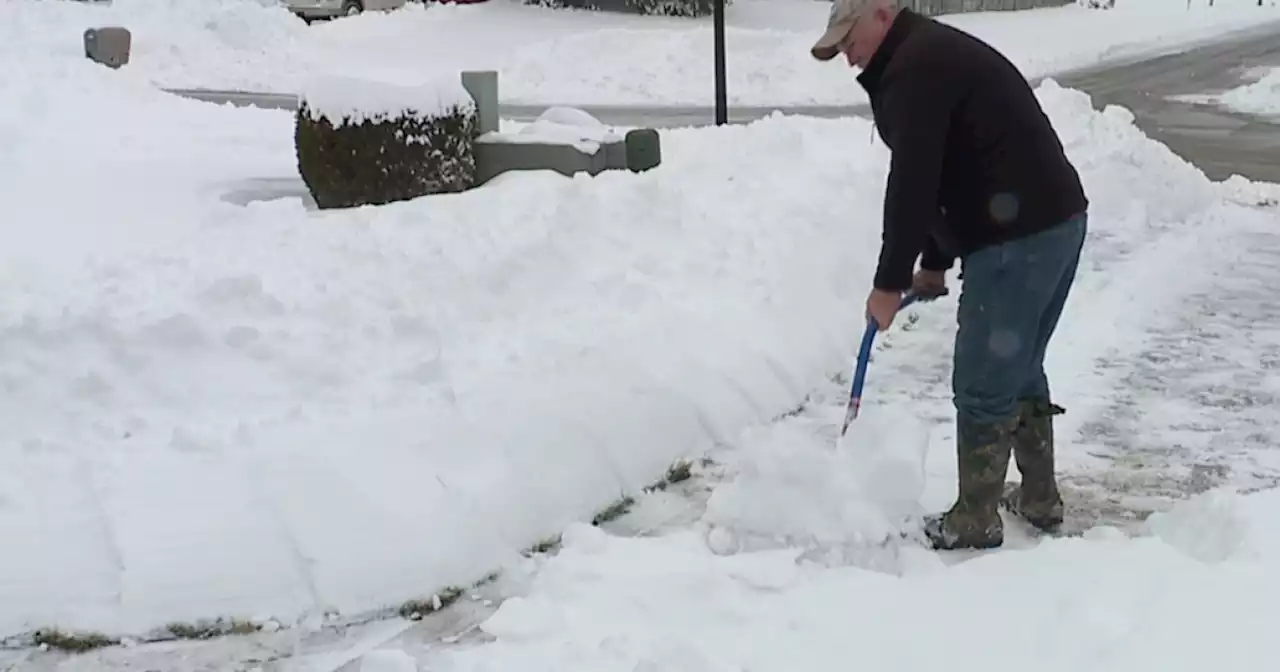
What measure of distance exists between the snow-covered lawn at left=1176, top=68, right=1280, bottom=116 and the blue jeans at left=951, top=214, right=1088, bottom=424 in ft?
52.2

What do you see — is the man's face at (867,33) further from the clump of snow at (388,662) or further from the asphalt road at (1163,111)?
the asphalt road at (1163,111)

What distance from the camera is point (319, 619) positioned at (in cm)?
396

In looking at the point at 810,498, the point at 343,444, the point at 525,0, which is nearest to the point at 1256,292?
the point at 810,498

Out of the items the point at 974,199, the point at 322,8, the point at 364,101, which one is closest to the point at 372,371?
the point at 974,199

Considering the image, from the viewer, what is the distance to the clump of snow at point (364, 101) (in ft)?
28.8

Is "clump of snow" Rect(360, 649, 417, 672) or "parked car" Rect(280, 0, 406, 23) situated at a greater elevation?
"clump of snow" Rect(360, 649, 417, 672)

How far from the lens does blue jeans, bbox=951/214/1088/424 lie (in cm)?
397

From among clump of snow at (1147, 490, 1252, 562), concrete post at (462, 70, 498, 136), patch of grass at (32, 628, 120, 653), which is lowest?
patch of grass at (32, 628, 120, 653)

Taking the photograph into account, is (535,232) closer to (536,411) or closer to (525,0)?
(536,411)

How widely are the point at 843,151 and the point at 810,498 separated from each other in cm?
599

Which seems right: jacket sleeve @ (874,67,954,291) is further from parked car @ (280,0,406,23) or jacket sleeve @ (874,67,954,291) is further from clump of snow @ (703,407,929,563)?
parked car @ (280,0,406,23)

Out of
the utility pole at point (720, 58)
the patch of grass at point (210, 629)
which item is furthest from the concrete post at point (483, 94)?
the patch of grass at point (210, 629)

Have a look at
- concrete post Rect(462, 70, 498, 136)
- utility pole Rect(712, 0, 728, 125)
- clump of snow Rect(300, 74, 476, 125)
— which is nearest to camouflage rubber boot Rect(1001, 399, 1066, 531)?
clump of snow Rect(300, 74, 476, 125)

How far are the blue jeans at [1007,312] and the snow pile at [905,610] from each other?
1.71 ft
